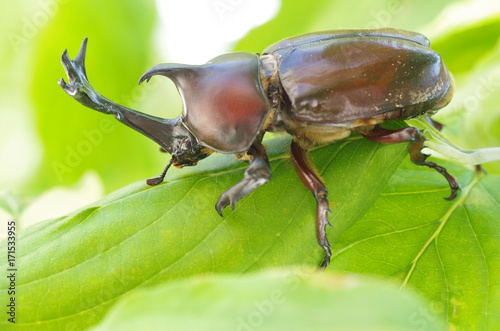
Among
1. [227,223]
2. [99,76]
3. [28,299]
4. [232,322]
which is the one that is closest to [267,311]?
[232,322]

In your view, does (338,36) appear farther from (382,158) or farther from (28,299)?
(28,299)

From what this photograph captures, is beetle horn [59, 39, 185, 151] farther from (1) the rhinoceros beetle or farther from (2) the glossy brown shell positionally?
(2) the glossy brown shell

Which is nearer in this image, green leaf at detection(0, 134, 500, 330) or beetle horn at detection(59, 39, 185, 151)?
green leaf at detection(0, 134, 500, 330)

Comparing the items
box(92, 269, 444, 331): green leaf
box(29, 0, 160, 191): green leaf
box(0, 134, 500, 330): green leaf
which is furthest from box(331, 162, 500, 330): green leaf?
box(29, 0, 160, 191): green leaf

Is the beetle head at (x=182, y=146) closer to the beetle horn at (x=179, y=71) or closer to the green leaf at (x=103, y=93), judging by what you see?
the beetle horn at (x=179, y=71)

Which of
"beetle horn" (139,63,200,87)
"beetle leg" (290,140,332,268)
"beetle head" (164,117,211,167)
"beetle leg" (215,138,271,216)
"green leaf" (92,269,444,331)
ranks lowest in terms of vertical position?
"beetle leg" (290,140,332,268)

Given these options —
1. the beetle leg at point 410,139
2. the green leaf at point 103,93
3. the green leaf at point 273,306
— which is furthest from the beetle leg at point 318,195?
the green leaf at point 103,93

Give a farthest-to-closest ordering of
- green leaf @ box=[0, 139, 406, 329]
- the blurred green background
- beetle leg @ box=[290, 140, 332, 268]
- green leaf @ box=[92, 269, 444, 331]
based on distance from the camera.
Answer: the blurred green background < beetle leg @ box=[290, 140, 332, 268] < green leaf @ box=[0, 139, 406, 329] < green leaf @ box=[92, 269, 444, 331]

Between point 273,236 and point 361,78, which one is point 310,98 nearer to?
point 361,78
